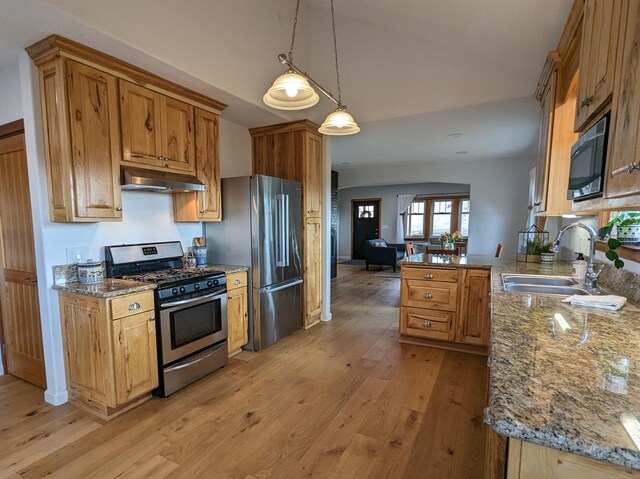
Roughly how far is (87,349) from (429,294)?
300 centimetres

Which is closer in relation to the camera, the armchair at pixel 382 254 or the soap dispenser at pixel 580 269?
the soap dispenser at pixel 580 269

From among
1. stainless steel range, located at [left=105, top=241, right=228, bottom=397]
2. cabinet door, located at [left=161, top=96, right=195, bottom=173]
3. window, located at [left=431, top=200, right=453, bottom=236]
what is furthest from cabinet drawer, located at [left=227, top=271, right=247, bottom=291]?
window, located at [left=431, top=200, right=453, bottom=236]

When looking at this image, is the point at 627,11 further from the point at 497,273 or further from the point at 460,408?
the point at 460,408

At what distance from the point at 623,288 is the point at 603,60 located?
1320 mm

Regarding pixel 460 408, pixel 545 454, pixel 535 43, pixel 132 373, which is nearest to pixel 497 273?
pixel 460 408

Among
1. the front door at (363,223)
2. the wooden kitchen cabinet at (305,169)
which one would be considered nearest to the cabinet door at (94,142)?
the wooden kitchen cabinet at (305,169)

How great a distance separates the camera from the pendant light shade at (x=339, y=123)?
2.50 meters

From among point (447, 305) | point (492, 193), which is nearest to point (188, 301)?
point (447, 305)

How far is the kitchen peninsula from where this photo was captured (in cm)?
63

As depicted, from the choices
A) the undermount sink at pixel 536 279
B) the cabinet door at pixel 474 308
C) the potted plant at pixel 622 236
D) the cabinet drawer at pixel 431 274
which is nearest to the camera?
the potted plant at pixel 622 236

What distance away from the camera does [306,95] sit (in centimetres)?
223

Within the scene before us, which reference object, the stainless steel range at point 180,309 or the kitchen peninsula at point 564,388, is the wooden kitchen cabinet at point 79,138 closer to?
the stainless steel range at point 180,309

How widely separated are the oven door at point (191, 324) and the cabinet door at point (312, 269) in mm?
1247

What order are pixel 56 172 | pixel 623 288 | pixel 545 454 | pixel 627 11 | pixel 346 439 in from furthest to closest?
pixel 56 172
pixel 346 439
pixel 623 288
pixel 627 11
pixel 545 454
